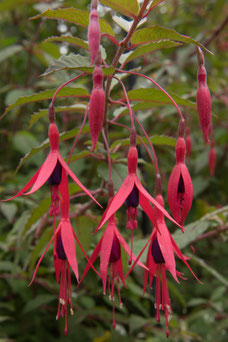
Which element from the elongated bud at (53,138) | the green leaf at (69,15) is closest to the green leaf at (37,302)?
the elongated bud at (53,138)

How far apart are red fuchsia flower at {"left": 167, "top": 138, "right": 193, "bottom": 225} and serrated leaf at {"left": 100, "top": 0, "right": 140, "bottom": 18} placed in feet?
0.80

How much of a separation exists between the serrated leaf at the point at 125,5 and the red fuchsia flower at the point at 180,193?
0.24 metres

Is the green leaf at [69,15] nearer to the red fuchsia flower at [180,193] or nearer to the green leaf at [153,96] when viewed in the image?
the green leaf at [153,96]

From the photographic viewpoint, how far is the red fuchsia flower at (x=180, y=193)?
0.58 m

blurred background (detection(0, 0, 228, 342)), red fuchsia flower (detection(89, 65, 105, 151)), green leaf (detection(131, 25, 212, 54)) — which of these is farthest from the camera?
blurred background (detection(0, 0, 228, 342))

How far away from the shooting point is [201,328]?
5.12ft

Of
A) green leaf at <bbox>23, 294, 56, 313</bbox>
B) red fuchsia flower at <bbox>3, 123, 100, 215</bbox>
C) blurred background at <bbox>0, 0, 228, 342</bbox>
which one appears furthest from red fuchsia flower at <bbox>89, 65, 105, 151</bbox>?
green leaf at <bbox>23, 294, 56, 313</bbox>

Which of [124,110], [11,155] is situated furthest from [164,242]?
[11,155]

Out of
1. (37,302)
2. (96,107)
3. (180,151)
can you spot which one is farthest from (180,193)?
(37,302)

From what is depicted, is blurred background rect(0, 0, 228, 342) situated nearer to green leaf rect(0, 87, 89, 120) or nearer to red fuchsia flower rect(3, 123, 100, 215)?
green leaf rect(0, 87, 89, 120)

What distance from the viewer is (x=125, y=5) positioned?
616 millimetres

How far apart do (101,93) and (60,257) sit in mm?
233

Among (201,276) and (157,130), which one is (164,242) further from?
(201,276)

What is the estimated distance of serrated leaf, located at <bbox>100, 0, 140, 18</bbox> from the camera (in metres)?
0.61
